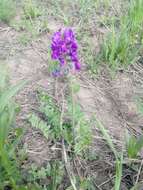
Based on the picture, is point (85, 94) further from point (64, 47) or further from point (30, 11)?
point (30, 11)

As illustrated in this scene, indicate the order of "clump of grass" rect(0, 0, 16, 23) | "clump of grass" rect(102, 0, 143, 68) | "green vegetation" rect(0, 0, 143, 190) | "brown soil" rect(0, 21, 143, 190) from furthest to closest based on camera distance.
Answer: "clump of grass" rect(0, 0, 16, 23)
"clump of grass" rect(102, 0, 143, 68)
"brown soil" rect(0, 21, 143, 190)
"green vegetation" rect(0, 0, 143, 190)

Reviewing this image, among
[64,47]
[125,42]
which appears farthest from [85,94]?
[64,47]

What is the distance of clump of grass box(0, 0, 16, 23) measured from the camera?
2.87 metres

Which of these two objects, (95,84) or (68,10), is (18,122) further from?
(68,10)

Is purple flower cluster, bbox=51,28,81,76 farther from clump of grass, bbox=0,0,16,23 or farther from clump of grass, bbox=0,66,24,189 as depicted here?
clump of grass, bbox=0,0,16,23

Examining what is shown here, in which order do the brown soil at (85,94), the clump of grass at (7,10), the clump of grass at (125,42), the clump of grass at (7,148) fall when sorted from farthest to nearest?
1. the clump of grass at (7,10)
2. the clump of grass at (125,42)
3. the brown soil at (85,94)
4. the clump of grass at (7,148)

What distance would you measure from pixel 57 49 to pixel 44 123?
452mm

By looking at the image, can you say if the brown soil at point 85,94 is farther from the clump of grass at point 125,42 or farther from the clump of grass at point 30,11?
the clump of grass at point 30,11

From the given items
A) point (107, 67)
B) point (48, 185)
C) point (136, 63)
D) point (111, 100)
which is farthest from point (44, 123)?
point (136, 63)

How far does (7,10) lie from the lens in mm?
2877

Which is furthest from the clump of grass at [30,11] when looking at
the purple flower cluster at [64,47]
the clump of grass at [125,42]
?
the purple flower cluster at [64,47]

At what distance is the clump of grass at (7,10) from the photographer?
2865mm

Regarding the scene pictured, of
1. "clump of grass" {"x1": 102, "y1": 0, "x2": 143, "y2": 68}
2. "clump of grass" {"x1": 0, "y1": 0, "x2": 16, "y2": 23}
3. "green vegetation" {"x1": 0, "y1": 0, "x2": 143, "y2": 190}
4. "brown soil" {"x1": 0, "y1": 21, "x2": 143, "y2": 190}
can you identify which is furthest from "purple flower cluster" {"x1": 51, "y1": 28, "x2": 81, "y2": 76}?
"clump of grass" {"x1": 0, "y1": 0, "x2": 16, "y2": 23}

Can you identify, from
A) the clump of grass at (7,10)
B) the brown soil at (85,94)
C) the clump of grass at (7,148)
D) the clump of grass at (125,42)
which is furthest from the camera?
the clump of grass at (7,10)
